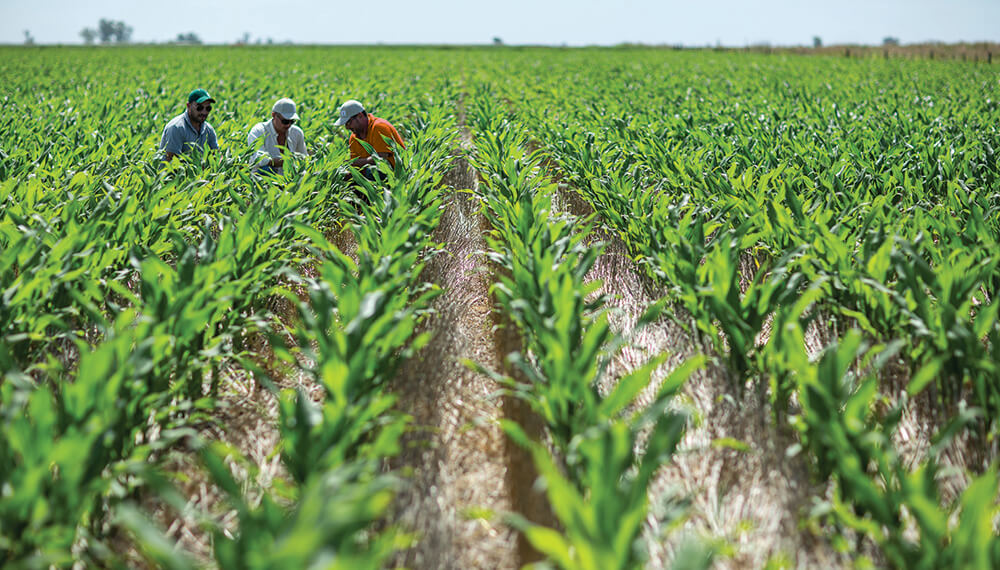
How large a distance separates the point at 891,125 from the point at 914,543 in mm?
6626

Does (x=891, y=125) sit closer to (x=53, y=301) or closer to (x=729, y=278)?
(x=729, y=278)

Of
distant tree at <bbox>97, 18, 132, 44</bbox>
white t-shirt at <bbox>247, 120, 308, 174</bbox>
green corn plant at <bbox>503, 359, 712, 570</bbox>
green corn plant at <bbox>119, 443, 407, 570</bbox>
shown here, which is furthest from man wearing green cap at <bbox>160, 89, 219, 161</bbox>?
distant tree at <bbox>97, 18, 132, 44</bbox>

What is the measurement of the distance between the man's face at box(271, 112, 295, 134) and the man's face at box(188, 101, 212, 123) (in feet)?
→ 1.64

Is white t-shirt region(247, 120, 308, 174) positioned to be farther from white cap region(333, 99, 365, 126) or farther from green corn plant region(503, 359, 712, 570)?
green corn plant region(503, 359, 712, 570)

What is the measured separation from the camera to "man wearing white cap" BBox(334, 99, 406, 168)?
532 centimetres

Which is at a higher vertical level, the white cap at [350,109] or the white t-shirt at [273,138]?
the white cap at [350,109]

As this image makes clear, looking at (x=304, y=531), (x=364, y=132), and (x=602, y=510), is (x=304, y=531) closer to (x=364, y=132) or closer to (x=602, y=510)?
(x=602, y=510)

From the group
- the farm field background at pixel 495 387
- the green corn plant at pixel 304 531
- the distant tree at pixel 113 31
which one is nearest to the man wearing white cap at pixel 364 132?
the farm field background at pixel 495 387

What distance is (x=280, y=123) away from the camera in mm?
5398

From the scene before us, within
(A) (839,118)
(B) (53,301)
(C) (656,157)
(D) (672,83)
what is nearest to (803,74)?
(D) (672,83)

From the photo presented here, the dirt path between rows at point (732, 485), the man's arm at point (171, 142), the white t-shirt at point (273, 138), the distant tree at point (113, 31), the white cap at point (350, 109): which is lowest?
the dirt path between rows at point (732, 485)

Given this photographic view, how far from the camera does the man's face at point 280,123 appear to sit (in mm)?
5348

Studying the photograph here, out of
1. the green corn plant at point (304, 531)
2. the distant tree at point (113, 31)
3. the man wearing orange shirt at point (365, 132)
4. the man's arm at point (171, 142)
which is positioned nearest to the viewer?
the green corn plant at point (304, 531)

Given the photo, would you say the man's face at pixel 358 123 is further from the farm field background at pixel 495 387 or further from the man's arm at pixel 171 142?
the man's arm at pixel 171 142
